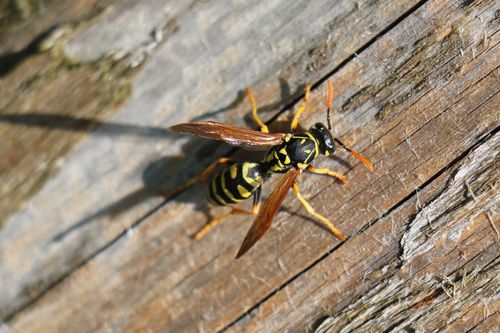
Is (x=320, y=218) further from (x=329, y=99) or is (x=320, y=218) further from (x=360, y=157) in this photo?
(x=329, y=99)

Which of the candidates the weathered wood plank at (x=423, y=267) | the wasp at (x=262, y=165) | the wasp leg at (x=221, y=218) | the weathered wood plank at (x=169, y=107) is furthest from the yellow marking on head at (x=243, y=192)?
the weathered wood plank at (x=423, y=267)

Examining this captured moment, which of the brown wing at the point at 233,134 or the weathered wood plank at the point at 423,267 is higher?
the brown wing at the point at 233,134

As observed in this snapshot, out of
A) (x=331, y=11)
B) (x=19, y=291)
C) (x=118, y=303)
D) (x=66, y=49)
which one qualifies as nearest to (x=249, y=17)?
(x=331, y=11)

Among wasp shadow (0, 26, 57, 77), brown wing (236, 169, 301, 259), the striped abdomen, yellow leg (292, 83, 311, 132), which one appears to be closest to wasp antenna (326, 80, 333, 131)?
yellow leg (292, 83, 311, 132)

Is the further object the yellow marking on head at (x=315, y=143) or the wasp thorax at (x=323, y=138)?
the yellow marking on head at (x=315, y=143)

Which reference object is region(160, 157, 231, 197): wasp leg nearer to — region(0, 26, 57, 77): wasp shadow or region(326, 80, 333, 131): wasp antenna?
region(326, 80, 333, 131): wasp antenna

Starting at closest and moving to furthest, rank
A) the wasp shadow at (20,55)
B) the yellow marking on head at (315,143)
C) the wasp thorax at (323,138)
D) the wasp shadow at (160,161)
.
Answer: the wasp thorax at (323,138) < the yellow marking on head at (315,143) < the wasp shadow at (160,161) < the wasp shadow at (20,55)

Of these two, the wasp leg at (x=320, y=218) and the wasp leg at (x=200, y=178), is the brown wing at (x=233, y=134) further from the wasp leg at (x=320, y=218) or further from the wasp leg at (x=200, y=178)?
the wasp leg at (x=320, y=218)

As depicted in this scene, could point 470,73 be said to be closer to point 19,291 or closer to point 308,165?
point 308,165
